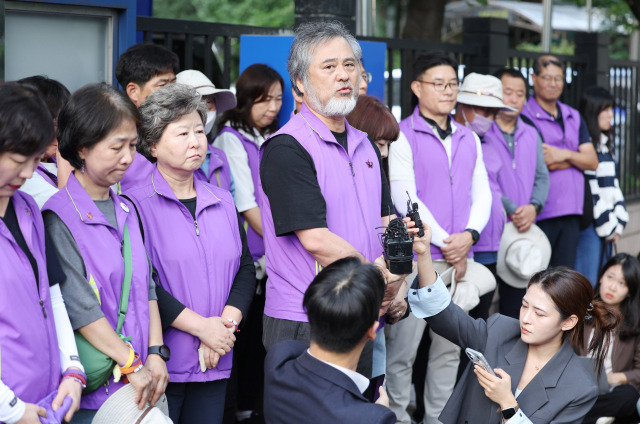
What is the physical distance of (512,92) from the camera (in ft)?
19.0

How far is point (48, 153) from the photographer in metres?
3.46

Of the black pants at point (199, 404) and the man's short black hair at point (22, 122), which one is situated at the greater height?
the man's short black hair at point (22, 122)

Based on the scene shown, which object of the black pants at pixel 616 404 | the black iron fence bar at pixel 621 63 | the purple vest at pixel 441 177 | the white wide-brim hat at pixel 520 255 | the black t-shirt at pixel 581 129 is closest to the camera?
the purple vest at pixel 441 177

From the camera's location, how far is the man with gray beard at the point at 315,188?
3.35 meters

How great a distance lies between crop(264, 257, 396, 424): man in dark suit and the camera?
7.79 feet

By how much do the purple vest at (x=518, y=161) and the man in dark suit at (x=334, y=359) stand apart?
325 cm

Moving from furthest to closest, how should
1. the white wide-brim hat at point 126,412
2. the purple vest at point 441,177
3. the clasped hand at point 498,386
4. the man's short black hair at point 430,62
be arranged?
the man's short black hair at point 430,62 < the purple vest at point 441,177 < the clasped hand at point 498,386 < the white wide-brim hat at point 126,412

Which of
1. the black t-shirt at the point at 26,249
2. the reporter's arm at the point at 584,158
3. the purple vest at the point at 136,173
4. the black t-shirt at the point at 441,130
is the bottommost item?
Answer: the black t-shirt at the point at 26,249

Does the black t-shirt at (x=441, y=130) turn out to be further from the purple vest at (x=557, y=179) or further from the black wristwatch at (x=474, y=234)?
the purple vest at (x=557, y=179)

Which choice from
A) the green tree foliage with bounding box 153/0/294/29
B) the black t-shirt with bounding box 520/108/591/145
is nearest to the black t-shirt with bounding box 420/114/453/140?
the black t-shirt with bounding box 520/108/591/145

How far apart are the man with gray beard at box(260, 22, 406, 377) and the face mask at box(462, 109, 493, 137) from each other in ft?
6.39

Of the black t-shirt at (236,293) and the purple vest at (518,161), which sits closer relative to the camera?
the black t-shirt at (236,293)

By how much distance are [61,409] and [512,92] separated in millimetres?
4094

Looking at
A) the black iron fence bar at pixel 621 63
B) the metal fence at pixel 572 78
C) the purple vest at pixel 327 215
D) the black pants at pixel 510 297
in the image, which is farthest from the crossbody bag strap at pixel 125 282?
the black iron fence bar at pixel 621 63
